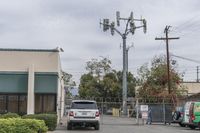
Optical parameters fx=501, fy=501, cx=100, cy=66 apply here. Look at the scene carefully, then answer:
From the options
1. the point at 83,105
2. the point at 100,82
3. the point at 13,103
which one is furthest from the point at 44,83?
the point at 100,82

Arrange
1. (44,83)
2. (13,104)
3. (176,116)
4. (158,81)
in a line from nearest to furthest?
1. (44,83)
2. (13,104)
3. (176,116)
4. (158,81)

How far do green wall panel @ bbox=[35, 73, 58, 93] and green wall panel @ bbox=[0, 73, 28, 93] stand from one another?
78 centimetres

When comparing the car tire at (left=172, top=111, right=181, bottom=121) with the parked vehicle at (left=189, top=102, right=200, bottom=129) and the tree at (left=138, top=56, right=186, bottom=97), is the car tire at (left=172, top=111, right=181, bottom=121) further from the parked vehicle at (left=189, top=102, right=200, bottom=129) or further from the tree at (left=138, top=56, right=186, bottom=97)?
the tree at (left=138, top=56, right=186, bottom=97)

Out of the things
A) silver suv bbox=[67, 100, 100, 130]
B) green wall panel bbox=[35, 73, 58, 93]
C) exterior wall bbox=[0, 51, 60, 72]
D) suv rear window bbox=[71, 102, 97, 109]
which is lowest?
silver suv bbox=[67, 100, 100, 130]

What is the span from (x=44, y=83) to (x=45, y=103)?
70.2 inches

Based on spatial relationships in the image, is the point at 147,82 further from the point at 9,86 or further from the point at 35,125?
the point at 35,125

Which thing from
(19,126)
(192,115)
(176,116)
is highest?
(19,126)

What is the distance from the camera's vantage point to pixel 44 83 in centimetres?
3384

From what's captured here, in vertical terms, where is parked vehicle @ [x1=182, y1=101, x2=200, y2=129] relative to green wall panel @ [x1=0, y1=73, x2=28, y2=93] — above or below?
below

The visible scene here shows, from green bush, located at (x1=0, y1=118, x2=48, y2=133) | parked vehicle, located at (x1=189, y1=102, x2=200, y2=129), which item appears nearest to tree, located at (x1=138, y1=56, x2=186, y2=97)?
parked vehicle, located at (x1=189, y1=102, x2=200, y2=129)

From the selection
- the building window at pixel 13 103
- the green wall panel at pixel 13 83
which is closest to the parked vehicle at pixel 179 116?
the building window at pixel 13 103

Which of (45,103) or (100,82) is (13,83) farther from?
(100,82)

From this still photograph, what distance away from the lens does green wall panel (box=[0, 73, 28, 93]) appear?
33.9 meters

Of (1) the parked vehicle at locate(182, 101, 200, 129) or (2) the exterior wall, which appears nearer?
(1) the parked vehicle at locate(182, 101, 200, 129)
